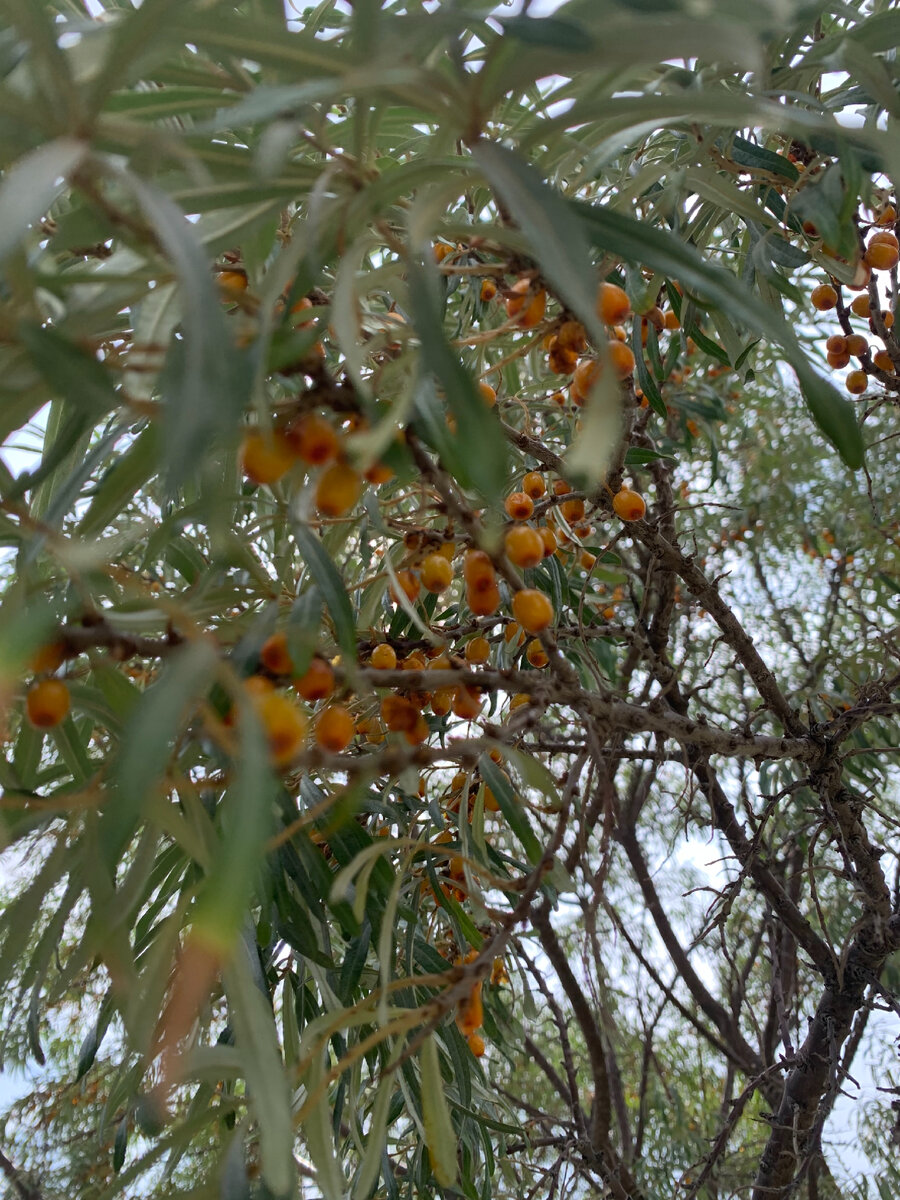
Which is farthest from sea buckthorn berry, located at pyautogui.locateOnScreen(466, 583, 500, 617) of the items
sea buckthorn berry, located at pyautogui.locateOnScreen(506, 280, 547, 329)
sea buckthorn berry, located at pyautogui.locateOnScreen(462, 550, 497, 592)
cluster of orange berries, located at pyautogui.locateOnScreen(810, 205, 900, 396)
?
cluster of orange berries, located at pyautogui.locateOnScreen(810, 205, 900, 396)

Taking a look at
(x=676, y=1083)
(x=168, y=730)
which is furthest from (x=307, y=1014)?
(x=676, y=1083)

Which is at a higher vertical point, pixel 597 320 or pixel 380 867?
pixel 597 320

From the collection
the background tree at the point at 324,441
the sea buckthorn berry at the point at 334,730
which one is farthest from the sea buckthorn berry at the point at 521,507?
the sea buckthorn berry at the point at 334,730

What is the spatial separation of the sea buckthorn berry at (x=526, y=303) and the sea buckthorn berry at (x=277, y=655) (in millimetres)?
310

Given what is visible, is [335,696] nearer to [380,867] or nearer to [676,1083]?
[380,867]

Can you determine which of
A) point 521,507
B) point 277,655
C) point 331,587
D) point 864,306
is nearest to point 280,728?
point 277,655

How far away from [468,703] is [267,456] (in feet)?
1.10

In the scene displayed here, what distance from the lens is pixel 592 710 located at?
75cm

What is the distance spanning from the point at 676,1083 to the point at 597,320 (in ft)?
11.0

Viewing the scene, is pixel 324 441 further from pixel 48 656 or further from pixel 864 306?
pixel 864 306

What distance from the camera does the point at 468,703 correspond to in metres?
0.78

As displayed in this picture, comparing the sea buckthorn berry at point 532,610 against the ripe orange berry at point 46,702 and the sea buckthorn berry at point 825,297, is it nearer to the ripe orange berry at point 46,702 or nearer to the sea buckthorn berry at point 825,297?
the ripe orange berry at point 46,702

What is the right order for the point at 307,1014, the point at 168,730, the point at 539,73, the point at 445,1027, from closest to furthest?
the point at 168,730, the point at 539,73, the point at 445,1027, the point at 307,1014

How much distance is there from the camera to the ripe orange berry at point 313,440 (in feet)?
1.76
